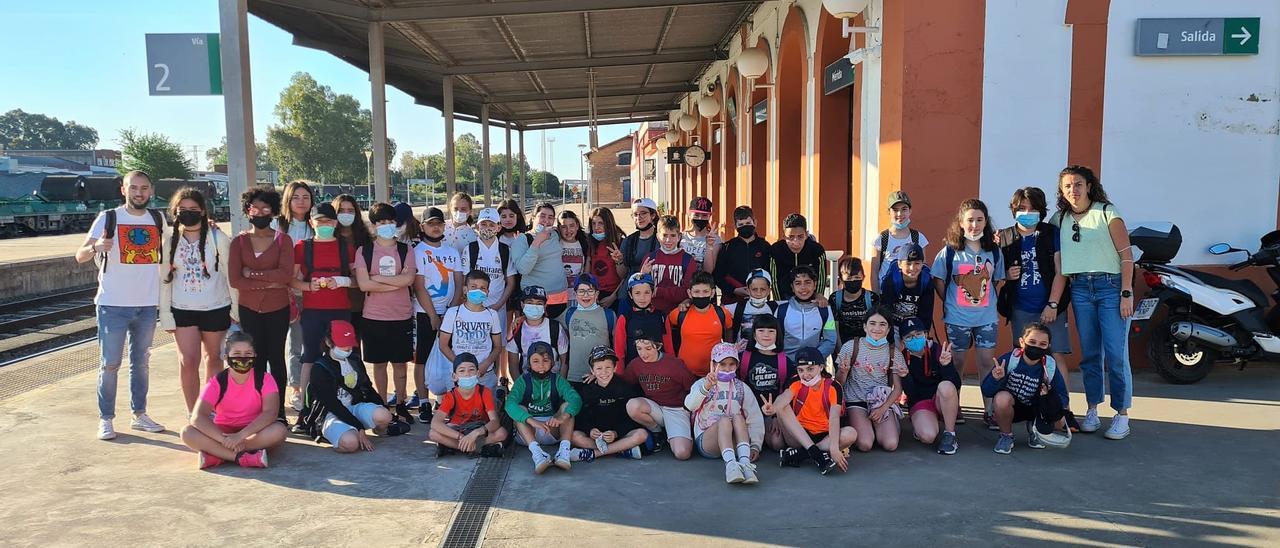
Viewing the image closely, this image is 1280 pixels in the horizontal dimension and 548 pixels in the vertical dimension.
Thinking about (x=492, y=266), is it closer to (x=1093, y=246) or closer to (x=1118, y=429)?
(x=1093, y=246)

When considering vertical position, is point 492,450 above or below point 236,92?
below

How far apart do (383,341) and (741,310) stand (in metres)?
2.59

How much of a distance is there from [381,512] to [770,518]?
199cm

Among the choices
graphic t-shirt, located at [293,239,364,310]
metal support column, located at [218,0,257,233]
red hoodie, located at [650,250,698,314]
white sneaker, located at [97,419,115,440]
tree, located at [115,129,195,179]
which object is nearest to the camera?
white sneaker, located at [97,419,115,440]

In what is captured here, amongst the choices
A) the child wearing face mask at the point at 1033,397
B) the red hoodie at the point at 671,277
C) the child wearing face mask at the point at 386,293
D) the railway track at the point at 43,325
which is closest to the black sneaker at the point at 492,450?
the child wearing face mask at the point at 386,293

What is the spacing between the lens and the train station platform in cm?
379

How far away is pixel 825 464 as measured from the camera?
15.1ft

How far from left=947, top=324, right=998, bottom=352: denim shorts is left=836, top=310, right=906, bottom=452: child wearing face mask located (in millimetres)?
626

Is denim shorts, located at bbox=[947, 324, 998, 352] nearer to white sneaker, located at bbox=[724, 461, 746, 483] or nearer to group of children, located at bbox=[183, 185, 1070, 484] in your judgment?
group of children, located at bbox=[183, 185, 1070, 484]

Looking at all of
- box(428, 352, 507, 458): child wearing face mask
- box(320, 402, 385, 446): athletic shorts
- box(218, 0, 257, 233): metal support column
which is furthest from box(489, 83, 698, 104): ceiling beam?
box(428, 352, 507, 458): child wearing face mask

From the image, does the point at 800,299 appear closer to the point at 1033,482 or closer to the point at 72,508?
the point at 1033,482

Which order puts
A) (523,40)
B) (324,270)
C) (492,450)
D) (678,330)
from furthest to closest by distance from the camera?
(523,40)
(324,270)
(678,330)
(492,450)

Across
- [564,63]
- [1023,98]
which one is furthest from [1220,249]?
[564,63]

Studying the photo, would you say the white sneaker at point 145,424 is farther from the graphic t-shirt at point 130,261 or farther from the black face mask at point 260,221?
the black face mask at point 260,221
